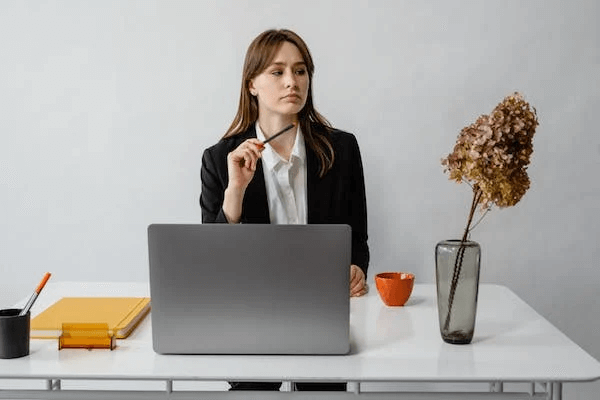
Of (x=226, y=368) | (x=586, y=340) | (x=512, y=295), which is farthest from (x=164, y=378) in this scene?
(x=586, y=340)

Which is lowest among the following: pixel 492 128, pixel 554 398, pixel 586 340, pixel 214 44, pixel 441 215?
pixel 586 340

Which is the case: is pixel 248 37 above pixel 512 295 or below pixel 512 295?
above

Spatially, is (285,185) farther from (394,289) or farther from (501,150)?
(501,150)

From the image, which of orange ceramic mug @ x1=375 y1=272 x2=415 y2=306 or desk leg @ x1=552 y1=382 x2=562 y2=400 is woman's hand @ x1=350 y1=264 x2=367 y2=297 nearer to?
orange ceramic mug @ x1=375 y1=272 x2=415 y2=306

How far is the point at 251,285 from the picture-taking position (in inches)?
52.1

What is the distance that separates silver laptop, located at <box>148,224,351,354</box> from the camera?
4.29 ft

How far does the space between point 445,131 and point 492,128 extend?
1.45 m

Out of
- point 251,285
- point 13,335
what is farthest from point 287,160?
point 13,335

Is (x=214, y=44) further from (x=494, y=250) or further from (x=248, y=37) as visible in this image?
(x=494, y=250)

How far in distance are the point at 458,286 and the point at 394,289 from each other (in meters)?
0.32

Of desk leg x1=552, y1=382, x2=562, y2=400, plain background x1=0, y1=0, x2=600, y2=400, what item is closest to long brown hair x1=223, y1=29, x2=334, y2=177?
plain background x1=0, y1=0, x2=600, y2=400

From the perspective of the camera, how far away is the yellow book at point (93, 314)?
1.50 m

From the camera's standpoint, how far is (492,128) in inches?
51.8

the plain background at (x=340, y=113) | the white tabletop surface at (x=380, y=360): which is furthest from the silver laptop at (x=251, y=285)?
the plain background at (x=340, y=113)
